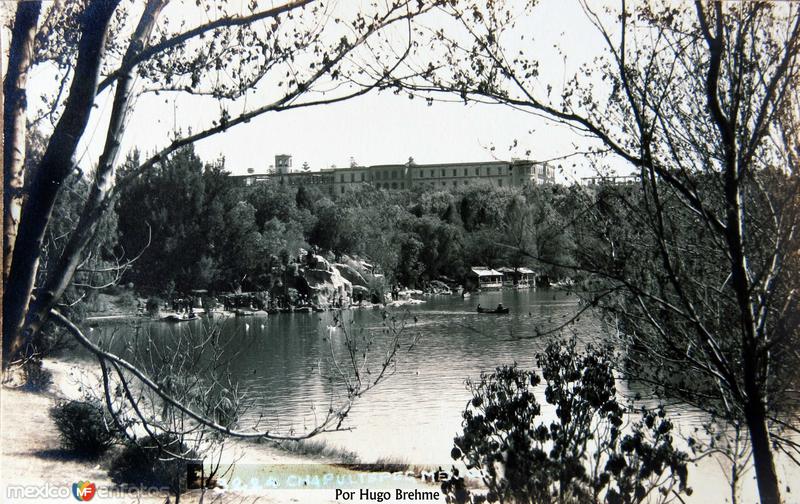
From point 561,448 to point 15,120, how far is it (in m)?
2.62

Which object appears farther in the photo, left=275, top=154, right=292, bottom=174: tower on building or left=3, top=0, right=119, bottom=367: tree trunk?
left=275, top=154, right=292, bottom=174: tower on building

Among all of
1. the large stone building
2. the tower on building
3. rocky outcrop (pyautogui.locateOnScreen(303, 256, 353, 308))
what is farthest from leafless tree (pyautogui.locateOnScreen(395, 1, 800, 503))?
the tower on building

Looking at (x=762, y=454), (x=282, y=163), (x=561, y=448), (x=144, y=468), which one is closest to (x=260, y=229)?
(x=282, y=163)

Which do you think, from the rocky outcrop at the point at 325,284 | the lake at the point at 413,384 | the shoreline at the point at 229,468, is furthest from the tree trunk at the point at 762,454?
the rocky outcrop at the point at 325,284

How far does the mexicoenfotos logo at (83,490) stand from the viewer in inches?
226

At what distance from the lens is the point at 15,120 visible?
280cm

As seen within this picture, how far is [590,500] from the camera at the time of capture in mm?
2998

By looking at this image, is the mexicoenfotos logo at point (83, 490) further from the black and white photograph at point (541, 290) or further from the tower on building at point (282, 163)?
the tower on building at point (282, 163)

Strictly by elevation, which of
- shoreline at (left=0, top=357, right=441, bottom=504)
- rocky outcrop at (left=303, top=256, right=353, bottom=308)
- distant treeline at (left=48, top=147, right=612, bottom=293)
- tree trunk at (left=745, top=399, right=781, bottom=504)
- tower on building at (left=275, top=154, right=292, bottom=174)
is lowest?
shoreline at (left=0, top=357, right=441, bottom=504)

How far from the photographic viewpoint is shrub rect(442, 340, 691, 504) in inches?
114

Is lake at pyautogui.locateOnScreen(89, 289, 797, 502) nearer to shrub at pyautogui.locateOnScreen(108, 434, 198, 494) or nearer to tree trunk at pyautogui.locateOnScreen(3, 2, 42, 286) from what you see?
shrub at pyautogui.locateOnScreen(108, 434, 198, 494)

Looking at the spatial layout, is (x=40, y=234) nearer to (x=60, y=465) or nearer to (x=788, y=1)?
(x=788, y=1)

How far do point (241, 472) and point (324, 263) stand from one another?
25627 millimetres

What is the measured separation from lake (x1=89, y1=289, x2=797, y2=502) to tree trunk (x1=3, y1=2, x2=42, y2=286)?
2722mm
